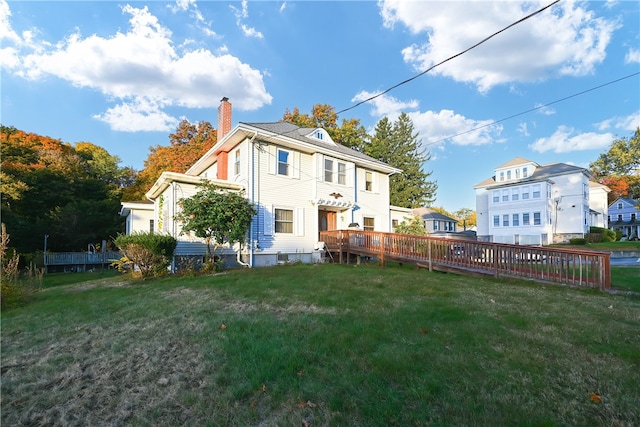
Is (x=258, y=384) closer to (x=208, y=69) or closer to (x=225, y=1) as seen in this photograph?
(x=225, y=1)

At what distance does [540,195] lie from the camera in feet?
97.2

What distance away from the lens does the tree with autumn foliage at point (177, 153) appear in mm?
29906

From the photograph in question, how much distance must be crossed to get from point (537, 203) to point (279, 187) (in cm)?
2877

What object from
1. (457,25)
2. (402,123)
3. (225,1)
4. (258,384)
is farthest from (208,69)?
(402,123)

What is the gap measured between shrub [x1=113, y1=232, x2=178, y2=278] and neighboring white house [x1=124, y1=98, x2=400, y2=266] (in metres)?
1.37

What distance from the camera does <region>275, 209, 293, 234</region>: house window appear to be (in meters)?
13.5

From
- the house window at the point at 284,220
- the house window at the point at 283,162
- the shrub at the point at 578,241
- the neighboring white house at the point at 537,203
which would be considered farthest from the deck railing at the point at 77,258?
the shrub at the point at 578,241

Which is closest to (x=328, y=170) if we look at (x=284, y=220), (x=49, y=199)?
(x=284, y=220)

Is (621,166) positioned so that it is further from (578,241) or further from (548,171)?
(578,241)

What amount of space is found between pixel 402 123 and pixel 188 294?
3832cm

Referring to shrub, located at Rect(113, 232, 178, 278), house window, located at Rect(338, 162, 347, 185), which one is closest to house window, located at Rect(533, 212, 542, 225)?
house window, located at Rect(338, 162, 347, 185)

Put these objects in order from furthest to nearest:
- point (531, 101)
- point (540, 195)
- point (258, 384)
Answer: point (540, 195) → point (531, 101) → point (258, 384)

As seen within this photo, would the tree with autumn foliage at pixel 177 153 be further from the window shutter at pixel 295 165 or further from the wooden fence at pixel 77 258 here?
the window shutter at pixel 295 165

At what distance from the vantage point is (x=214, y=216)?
1052 cm
